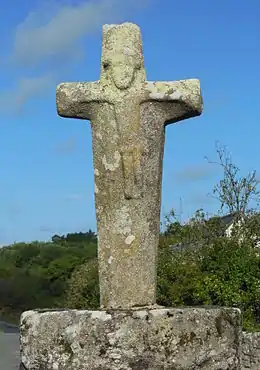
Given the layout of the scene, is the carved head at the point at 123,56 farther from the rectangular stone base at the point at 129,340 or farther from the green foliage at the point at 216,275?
the green foliage at the point at 216,275

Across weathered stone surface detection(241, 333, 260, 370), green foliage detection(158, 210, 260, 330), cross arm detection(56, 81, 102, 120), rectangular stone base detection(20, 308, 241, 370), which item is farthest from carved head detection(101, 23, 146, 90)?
green foliage detection(158, 210, 260, 330)

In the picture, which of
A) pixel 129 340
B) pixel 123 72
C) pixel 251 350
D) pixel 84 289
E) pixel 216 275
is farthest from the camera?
pixel 84 289

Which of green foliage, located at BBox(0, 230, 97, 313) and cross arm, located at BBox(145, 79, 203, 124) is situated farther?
green foliage, located at BBox(0, 230, 97, 313)

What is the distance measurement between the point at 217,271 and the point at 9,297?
3971 cm

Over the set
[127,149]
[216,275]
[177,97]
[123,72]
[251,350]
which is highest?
[123,72]

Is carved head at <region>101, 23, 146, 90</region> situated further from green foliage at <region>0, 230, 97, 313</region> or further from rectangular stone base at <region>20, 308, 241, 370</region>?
green foliage at <region>0, 230, 97, 313</region>

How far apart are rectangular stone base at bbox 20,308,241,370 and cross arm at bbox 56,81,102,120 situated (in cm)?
149

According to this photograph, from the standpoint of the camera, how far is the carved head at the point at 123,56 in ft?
18.4

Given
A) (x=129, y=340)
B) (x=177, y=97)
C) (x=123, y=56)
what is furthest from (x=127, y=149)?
(x=129, y=340)

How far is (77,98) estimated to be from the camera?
5660 mm

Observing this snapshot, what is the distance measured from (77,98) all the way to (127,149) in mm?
559

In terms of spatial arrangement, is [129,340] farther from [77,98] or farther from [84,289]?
[84,289]

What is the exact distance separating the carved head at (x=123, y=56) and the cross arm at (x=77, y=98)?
5.3 inches

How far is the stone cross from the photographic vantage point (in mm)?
5395
